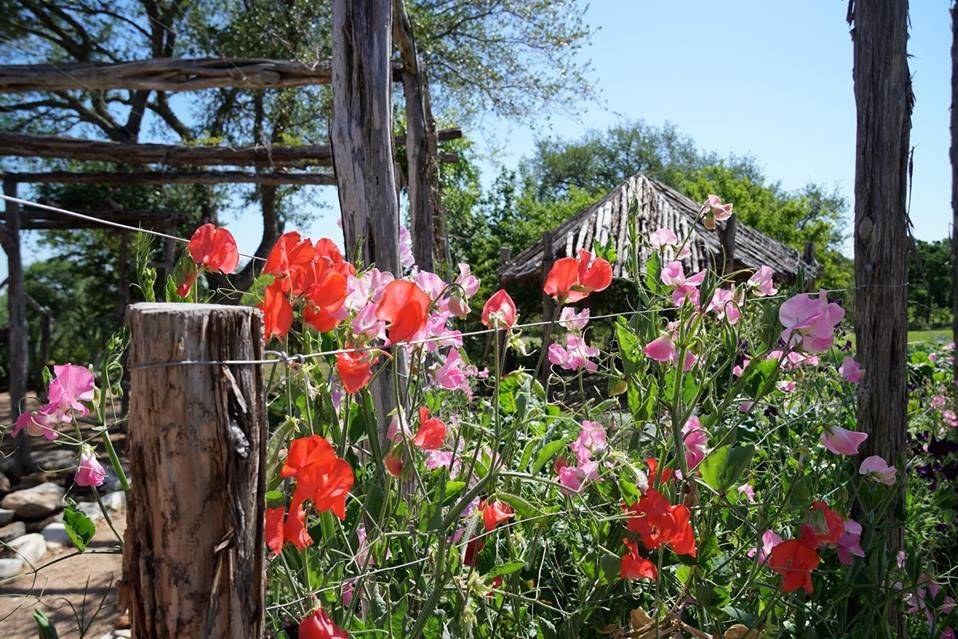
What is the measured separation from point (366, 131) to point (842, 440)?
56.5 inches

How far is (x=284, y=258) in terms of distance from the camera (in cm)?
97

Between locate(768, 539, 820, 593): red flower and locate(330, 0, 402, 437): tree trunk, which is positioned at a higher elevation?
locate(330, 0, 402, 437): tree trunk

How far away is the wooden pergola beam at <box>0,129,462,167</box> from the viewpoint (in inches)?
212

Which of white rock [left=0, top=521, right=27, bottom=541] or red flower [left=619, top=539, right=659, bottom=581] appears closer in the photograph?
red flower [left=619, top=539, right=659, bottom=581]

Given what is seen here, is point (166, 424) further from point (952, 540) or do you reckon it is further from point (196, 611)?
point (952, 540)

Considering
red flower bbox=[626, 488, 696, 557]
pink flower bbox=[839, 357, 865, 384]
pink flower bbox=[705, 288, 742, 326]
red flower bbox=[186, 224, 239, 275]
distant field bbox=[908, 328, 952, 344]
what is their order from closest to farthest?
red flower bbox=[186, 224, 239, 275] < red flower bbox=[626, 488, 696, 557] < pink flower bbox=[705, 288, 742, 326] < pink flower bbox=[839, 357, 865, 384] < distant field bbox=[908, 328, 952, 344]

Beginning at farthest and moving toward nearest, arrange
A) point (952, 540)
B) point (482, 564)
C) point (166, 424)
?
point (952, 540) → point (482, 564) → point (166, 424)

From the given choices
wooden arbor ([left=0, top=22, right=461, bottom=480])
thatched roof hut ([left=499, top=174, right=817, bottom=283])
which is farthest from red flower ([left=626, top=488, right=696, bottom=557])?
thatched roof hut ([left=499, top=174, right=817, bottom=283])

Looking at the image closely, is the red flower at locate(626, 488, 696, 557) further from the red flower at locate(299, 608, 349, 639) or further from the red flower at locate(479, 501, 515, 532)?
the red flower at locate(299, 608, 349, 639)

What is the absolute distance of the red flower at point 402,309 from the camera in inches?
34.6

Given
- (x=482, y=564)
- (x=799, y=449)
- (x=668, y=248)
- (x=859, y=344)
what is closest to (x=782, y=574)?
(x=799, y=449)

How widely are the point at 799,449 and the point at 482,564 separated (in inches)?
24.2

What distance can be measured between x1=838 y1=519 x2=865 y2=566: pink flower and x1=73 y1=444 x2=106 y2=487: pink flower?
125 cm

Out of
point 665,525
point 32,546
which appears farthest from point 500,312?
A: point 32,546
